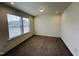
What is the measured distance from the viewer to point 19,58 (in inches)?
23.7

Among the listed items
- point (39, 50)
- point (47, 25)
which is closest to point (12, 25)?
point (39, 50)

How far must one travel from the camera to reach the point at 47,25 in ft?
25.0

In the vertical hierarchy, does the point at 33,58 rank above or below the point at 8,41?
above

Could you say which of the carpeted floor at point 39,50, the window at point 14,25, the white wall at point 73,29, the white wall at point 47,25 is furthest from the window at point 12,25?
the white wall at point 47,25

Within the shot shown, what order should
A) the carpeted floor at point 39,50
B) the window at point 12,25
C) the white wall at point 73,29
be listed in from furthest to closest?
the window at point 12,25, the carpeted floor at point 39,50, the white wall at point 73,29

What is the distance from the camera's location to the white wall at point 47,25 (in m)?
7.23

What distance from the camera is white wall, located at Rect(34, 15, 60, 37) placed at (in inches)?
285

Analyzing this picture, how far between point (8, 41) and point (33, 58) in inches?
132

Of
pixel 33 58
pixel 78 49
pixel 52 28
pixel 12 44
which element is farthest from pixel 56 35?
pixel 33 58

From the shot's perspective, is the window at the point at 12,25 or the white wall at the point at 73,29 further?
the window at the point at 12,25

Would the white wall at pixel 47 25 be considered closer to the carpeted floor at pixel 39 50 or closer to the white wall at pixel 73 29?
the carpeted floor at pixel 39 50

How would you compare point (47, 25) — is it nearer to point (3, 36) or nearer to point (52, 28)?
point (52, 28)

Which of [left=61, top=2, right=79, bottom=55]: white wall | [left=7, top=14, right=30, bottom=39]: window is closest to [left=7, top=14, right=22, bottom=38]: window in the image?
[left=7, top=14, right=30, bottom=39]: window

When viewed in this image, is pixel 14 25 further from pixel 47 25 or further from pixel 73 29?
pixel 47 25
